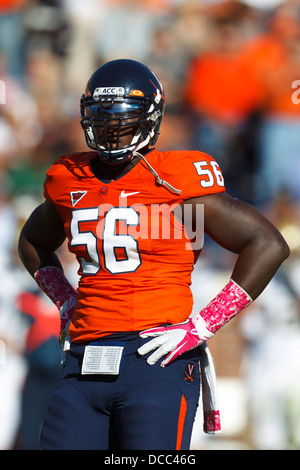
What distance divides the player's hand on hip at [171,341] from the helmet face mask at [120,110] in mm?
659

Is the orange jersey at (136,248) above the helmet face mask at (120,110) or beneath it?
beneath

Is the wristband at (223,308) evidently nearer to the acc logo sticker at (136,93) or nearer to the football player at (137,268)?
the football player at (137,268)

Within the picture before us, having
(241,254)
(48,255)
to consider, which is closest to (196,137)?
(48,255)

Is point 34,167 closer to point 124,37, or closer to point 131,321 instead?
point 124,37

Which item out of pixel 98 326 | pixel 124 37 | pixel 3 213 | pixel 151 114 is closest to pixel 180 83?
pixel 124 37

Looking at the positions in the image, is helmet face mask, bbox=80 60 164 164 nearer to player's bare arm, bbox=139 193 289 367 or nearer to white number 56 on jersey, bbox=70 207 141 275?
white number 56 on jersey, bbox=70 207 141 275

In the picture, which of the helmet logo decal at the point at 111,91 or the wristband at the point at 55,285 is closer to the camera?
the helmet logo decal at the point at 111,91

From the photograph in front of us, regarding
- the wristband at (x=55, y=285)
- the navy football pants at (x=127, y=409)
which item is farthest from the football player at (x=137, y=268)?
the wristband at (x=55, y=285)

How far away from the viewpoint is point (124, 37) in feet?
22.0

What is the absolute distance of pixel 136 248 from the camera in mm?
2617

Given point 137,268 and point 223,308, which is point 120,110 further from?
point 223,308

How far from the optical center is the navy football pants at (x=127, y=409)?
245 cm

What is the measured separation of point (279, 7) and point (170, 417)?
487 cm

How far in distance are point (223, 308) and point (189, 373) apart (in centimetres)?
27
